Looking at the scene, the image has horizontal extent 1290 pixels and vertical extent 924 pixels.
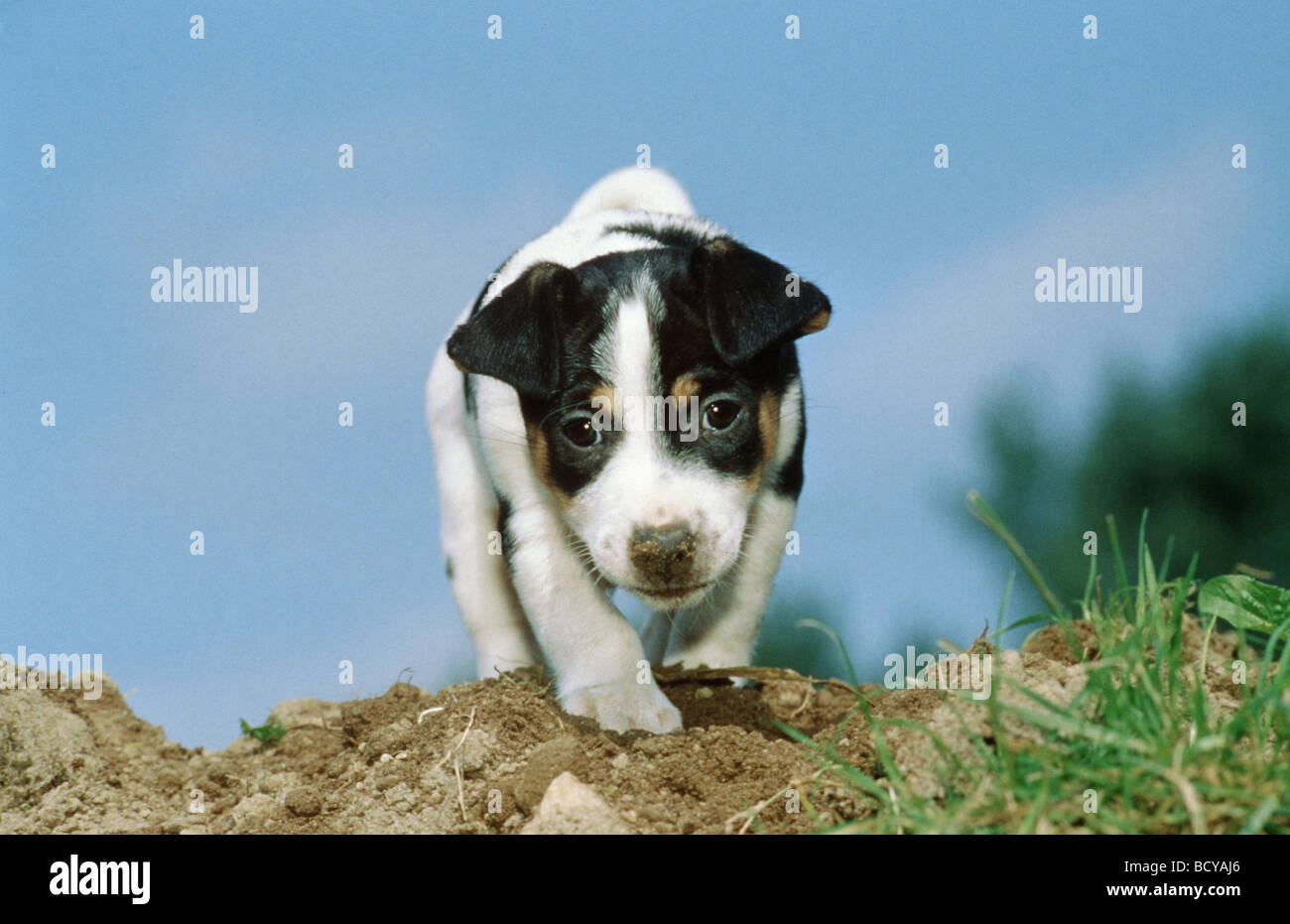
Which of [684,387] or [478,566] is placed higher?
[684,387]

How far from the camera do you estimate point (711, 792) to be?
3.28 meters

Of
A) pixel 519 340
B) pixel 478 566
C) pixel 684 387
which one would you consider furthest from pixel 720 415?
pixel 478 566

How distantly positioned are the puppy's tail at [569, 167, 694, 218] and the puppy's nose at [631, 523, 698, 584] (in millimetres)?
2480

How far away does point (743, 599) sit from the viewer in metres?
4.83

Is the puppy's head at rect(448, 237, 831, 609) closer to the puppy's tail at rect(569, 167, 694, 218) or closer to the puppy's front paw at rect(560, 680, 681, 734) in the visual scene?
the puppy's front paw at rect(560, 680, 681, 734)

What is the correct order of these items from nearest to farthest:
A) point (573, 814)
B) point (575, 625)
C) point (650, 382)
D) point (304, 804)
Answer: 1. point (573, 814)
2. point (304, 804)
3. point (650, 382)
4. point (575, 625)

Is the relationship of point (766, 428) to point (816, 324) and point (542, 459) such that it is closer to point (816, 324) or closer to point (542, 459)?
point (816, 324)

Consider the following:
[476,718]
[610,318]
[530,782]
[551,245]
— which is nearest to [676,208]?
[551,245]

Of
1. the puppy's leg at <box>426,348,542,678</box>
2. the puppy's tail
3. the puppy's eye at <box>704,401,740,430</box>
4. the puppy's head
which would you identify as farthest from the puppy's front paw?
the puppy's tail

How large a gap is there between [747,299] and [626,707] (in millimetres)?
1516

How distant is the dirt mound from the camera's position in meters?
3.05

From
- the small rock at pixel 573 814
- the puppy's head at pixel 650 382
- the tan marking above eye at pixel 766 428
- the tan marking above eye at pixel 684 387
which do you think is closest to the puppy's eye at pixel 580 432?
the puppy's head at pixel 650 382
